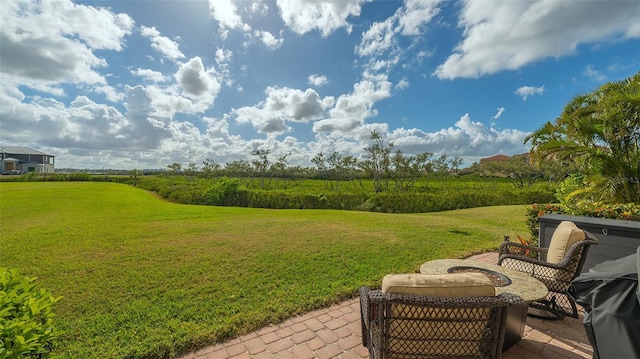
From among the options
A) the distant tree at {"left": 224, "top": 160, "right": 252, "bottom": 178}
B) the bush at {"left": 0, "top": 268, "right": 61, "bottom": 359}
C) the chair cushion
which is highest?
the distant tree at {"left": 224, "top": 160, "right": 252, "bottom": 178}

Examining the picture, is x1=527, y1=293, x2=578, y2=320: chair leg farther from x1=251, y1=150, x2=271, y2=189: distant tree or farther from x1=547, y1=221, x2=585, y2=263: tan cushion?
x1=251, y1=150, x2=271, y2=189: distant tree

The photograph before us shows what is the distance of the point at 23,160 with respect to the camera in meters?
55.9

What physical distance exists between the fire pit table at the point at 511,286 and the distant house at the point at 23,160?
2640 inches

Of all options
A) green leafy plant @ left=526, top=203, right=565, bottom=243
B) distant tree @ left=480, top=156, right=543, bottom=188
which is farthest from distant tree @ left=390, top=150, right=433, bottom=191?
green leafy plant @ left=526, top=203, right=565, bottom=243

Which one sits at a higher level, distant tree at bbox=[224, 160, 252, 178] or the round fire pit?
distant tree at bbox=[224, 160, 252, 178]

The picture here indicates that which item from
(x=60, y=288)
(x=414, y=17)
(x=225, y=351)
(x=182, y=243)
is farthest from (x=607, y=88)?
(x=60, y=288)

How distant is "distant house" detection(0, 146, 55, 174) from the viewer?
4769cm

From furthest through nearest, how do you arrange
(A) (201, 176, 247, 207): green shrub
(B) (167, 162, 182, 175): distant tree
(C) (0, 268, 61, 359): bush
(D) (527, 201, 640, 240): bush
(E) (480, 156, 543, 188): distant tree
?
(B) (167, 162, 182, 175): distant tree < (E) (480, 156, 543, 188): distant tree < (A) (201, 176, 247, 207): green shrub < (D) (527, 201, 640, 240): bush < (C) (0, 268, 61, 359): bush

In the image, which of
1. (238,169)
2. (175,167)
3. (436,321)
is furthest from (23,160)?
(436,321)

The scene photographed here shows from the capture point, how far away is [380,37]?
9.22 meters

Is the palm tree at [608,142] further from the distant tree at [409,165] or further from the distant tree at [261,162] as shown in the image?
the distant tree at [261,162]

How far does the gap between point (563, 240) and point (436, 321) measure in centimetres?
256

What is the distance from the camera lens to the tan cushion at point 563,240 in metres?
2.98

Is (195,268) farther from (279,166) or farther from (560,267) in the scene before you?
(279,166)
